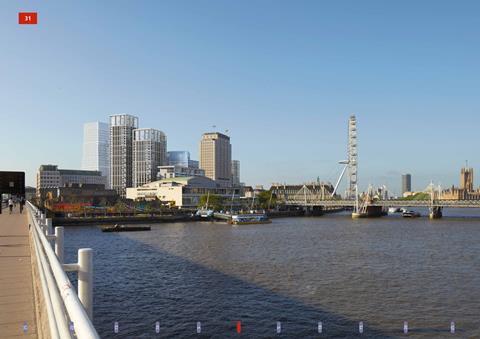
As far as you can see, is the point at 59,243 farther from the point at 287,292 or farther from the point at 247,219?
the point at 247,219

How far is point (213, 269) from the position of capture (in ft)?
167

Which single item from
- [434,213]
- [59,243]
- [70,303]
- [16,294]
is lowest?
[434,213]

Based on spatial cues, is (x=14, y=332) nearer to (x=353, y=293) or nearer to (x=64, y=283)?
(x=64, y=283)

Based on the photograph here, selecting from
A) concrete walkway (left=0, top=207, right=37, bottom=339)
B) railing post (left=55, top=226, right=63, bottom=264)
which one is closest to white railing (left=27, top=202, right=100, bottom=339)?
concrete walkway (left=0, top=207, right=37, bottom=339)

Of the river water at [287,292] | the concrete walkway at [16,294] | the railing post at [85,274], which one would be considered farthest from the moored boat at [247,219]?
the railing post at [85,274]

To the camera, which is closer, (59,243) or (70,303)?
(70,303)

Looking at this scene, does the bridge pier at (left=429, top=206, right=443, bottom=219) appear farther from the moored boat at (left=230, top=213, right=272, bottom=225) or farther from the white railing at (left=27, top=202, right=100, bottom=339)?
the white railing at (left=27, top=202, right=100, bottom=339)

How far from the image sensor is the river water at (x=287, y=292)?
28.3 metres

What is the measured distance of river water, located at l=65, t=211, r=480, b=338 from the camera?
2834 cm

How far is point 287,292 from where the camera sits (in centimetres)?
3781

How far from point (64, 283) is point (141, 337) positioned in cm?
2394

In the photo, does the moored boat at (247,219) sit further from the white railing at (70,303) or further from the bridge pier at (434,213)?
the white railing at (70,303)

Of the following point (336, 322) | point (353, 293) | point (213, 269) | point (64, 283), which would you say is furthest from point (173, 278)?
point (64, 283)

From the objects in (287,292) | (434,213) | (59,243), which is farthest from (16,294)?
(434,213)
